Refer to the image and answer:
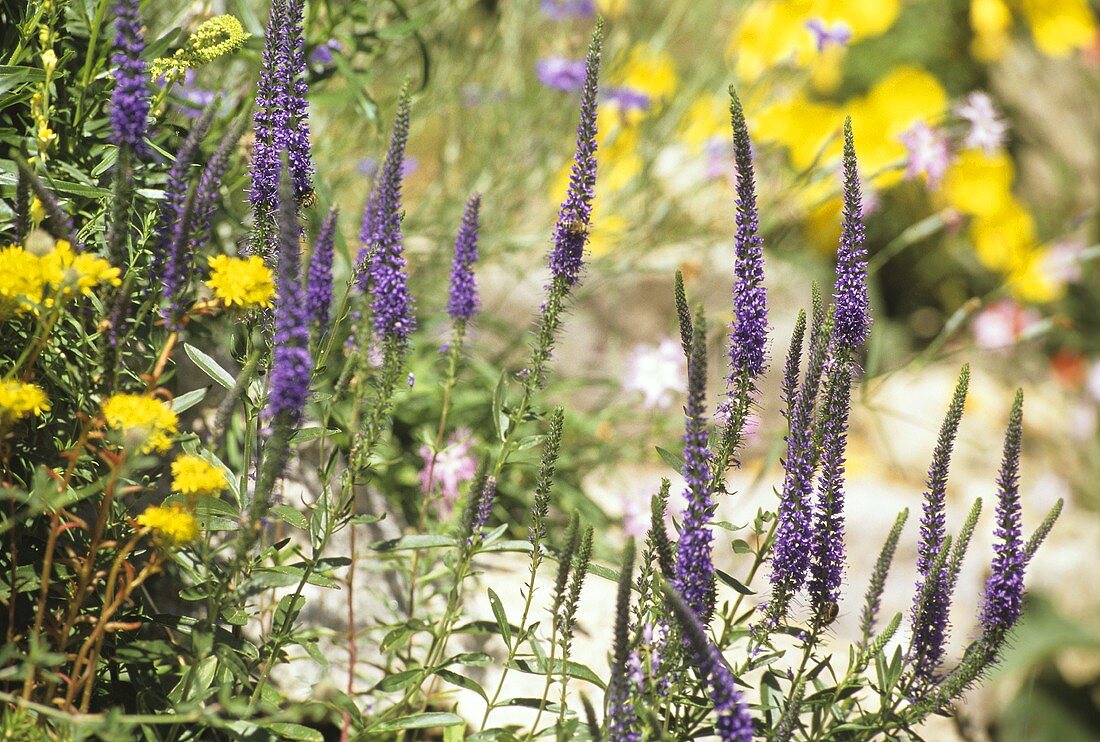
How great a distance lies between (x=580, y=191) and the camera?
159 centimetres

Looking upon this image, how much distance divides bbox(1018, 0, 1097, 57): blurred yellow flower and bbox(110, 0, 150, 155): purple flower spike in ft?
20.3

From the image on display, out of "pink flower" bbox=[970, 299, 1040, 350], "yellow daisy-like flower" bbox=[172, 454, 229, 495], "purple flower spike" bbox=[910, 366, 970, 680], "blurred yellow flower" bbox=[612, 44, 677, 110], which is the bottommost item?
"purple flower spike" bbox=[910, 366, 970, 680]

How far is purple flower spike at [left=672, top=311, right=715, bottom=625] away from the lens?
1.35 meters

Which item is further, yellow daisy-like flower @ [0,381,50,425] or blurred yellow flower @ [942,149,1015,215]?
blurred yellow flower @ [942,149,1015,215]

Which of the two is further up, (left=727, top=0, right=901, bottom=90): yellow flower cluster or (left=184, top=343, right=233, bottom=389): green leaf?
(left=727, top=0, right=901, bottom=90): yellow flower cluster

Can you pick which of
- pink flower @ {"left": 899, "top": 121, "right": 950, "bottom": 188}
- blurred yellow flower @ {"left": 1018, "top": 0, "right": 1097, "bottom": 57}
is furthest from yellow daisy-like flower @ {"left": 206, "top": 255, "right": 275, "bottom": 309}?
blurred yellow flower @ {"left": 1018, "top": 0, "right": 1097, "bottom": 57}

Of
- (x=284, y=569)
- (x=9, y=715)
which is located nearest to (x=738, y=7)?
(x=284, y=569)

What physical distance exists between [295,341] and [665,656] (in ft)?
2.24

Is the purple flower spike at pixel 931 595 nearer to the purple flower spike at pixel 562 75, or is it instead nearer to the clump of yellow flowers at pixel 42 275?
the clump of yellow flowers at pixel 42 275

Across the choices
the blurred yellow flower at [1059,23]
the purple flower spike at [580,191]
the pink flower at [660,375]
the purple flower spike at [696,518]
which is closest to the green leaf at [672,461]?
the purple flower spike at [696,518]

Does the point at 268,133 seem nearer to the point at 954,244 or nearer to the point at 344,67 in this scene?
the point at 344,67

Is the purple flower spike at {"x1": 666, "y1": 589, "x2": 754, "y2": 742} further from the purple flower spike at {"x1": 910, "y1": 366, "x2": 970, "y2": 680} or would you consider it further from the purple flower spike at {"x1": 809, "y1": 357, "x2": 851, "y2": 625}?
the purple flower spike at {"x1": 910, "y1": 366, "x2": 970, "y2": 680}

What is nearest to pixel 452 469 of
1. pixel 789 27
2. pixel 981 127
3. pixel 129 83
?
pixel 129 83

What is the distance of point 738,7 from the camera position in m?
4.21
